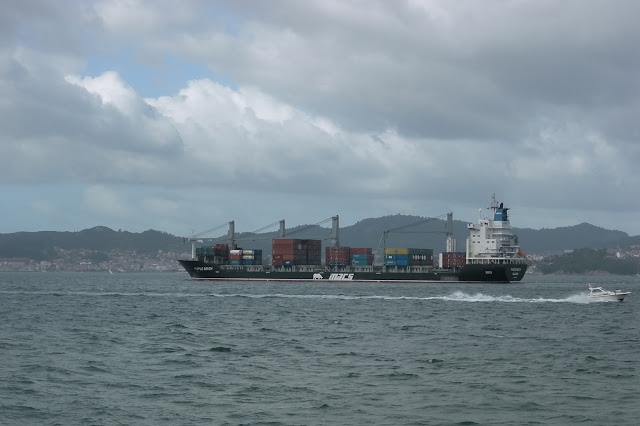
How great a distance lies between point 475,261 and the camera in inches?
5340

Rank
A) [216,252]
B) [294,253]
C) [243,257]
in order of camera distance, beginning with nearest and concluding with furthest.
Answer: [294,253] → [243,257] → [216,252]

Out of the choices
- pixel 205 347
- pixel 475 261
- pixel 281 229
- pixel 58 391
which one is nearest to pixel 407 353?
pixel 205 347

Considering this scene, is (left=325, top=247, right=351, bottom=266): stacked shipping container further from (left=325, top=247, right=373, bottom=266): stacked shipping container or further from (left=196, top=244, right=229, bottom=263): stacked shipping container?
(left=196, top=244, right=229, bottom=263): stacked shipping container

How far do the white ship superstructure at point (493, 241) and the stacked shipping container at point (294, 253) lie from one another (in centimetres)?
2897

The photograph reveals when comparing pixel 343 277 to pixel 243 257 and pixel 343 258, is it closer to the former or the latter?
pixel 343 258

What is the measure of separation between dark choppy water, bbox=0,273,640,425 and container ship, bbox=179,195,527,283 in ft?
243

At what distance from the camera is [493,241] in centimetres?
13538

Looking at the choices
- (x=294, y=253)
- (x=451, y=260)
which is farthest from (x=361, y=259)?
(x=451, y=260)

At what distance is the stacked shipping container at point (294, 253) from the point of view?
143 m

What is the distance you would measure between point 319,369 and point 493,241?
10658 centimetres

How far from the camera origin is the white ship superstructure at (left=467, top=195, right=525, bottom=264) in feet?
444

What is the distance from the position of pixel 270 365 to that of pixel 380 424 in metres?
10.9

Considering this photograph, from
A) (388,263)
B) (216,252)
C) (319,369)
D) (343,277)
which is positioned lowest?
(319,369)

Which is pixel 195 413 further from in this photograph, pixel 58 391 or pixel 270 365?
pixel 270 365
